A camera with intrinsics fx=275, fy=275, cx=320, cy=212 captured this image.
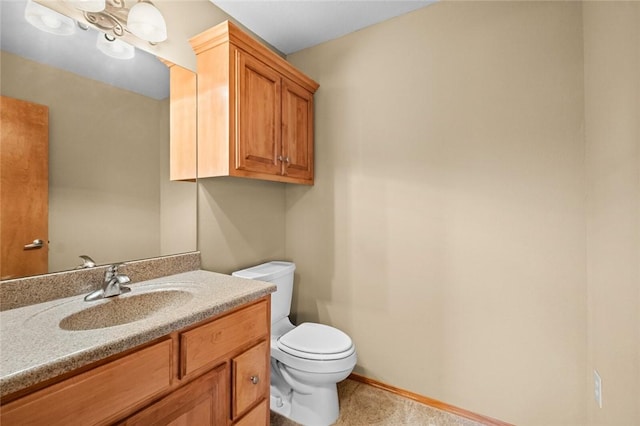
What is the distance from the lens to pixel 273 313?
1812 mm

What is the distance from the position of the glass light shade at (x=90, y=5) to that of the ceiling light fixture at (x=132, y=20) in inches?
1.5

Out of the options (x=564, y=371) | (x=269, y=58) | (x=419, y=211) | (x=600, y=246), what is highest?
(x=269, y=58)

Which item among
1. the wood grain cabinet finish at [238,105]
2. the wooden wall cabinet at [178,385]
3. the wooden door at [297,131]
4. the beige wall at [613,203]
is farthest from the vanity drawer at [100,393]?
the beige wall at [613,203]

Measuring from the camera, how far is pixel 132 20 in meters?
1.29

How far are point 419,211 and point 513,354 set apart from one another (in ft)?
3.12

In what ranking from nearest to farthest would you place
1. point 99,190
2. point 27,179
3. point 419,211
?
point 27,179 → point 99,190 → point 419,211

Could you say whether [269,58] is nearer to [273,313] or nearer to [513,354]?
[273,313]

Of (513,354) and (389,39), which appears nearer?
(513,354)

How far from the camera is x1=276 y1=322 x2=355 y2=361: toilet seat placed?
1518 millimetres

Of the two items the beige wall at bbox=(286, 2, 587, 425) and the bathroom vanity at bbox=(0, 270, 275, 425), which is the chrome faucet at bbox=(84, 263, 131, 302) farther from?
the beige wall at bbox=(286, 2, 587, 425)

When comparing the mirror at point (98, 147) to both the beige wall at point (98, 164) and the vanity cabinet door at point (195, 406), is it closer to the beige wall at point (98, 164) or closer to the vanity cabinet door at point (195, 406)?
the beige wall at point (98, 164)

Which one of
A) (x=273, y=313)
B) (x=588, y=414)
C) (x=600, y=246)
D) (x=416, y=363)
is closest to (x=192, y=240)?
(x=273, y=313)

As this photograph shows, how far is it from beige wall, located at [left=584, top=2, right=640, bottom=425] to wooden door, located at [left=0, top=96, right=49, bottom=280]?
2.12 meters

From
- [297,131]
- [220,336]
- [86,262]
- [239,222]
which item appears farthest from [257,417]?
[297,131]
